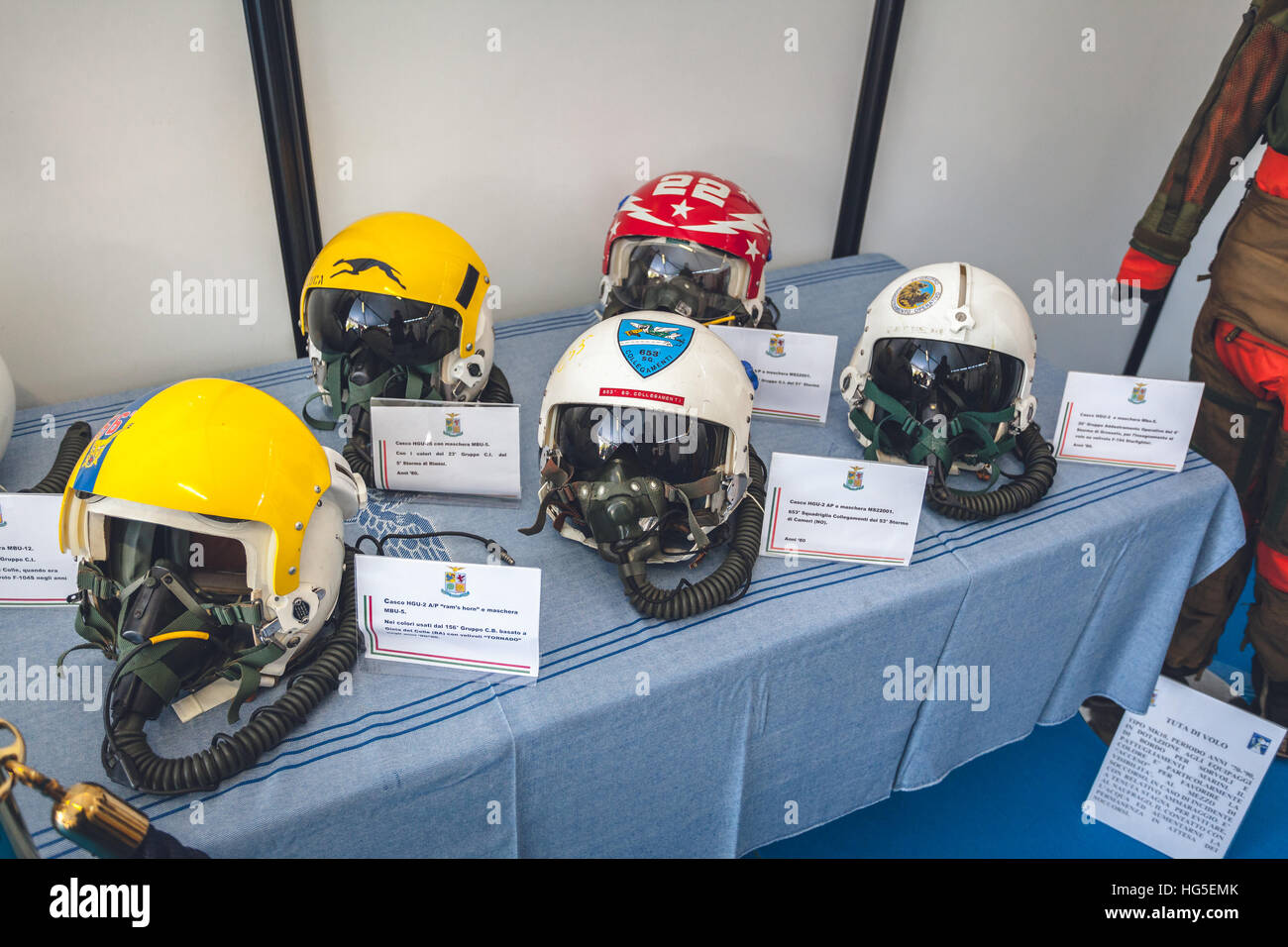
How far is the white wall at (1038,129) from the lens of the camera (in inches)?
130

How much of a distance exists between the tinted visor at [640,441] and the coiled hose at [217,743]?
0.62 m

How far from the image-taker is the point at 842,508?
1974 mm

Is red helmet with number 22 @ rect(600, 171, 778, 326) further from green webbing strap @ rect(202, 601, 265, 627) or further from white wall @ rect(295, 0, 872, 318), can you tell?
green webbing strap @ rect(202, 601, 265, 627)

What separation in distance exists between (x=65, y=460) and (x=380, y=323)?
79 centimetres

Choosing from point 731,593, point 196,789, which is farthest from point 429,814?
point 731,593

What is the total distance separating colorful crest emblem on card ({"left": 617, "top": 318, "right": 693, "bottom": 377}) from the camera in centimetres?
182

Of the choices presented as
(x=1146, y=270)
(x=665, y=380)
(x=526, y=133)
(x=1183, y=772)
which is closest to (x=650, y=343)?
(x=665, y=380)

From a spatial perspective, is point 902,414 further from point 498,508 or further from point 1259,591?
point 1259,591

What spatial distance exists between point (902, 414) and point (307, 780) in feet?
4.96

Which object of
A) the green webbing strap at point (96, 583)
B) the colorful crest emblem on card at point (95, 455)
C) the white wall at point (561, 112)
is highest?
the white wall at point (561, 112)

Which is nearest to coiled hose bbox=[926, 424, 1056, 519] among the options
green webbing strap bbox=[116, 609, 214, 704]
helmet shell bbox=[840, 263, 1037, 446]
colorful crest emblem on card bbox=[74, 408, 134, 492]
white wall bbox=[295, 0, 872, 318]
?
helmet shell bbox=[840, 263, 1037, 446]

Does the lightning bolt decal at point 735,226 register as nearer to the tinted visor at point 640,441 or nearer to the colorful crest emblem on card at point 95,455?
the tinted visor at point 640,441

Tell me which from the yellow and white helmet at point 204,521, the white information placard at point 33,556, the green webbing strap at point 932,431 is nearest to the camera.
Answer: the yellow and white helmet at point 204,521

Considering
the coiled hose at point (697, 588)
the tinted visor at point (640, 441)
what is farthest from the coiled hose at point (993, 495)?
the tinted visor at point (640, 441)
